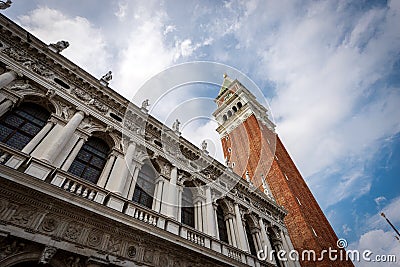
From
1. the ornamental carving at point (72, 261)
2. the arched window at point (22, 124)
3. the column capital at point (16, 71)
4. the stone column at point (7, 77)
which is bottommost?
the ornamental carving at point (72, 261)

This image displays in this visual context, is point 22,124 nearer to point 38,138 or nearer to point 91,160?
point 38,138

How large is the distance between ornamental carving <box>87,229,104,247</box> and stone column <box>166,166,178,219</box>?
3.05 metres

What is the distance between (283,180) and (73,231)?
68.9ft

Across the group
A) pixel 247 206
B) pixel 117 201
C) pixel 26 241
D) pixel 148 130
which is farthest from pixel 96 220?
pixel 247 206

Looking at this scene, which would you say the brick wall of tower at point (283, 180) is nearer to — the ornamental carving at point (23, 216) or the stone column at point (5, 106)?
the ornamental carving at point (23, 216)

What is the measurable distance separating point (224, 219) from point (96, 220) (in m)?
7.77

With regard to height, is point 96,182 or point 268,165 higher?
point 268,165

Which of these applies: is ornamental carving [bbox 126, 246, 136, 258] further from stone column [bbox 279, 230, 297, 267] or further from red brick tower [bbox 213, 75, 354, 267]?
red brick tower [bbox 213, 75, 354, 267]

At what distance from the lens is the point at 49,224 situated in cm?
551

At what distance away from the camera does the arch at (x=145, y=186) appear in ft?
29.5

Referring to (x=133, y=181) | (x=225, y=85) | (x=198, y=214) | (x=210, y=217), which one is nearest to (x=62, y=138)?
(x=133, y=181)

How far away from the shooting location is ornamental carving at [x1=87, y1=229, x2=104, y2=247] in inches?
231

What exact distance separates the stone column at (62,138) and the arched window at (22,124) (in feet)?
2.85

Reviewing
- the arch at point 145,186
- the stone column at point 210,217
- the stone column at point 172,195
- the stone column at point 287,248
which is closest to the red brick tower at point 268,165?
the stone column at point 287,248
